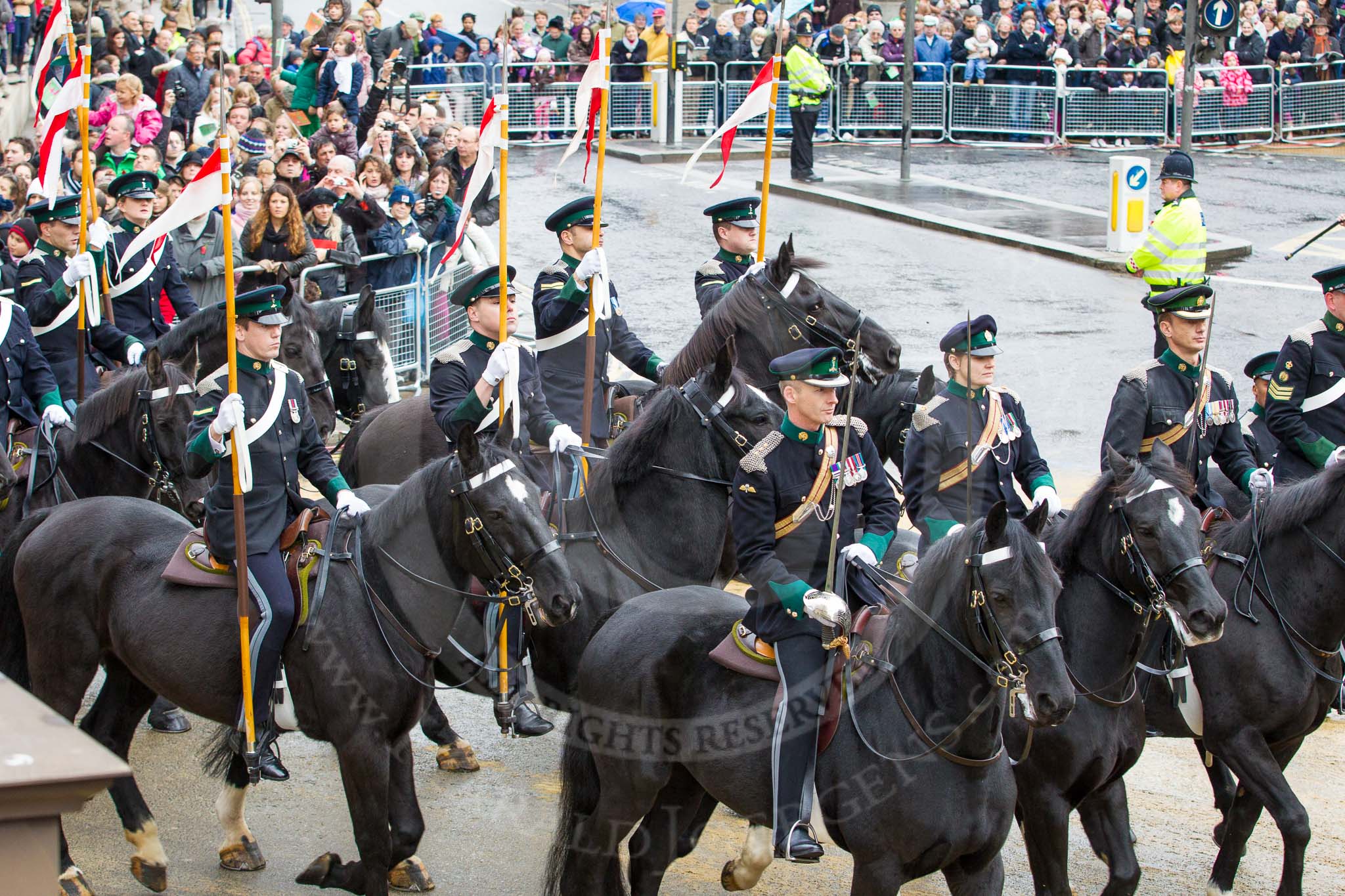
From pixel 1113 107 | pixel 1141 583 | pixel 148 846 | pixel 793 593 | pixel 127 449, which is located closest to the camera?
pixel 793 593

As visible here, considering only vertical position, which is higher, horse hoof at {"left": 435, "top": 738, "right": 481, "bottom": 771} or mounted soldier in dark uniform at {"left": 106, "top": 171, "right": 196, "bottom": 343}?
mounted soldier in dark uniform at {"left": 106, "top": 171, "right": 196, "bottom": 343}

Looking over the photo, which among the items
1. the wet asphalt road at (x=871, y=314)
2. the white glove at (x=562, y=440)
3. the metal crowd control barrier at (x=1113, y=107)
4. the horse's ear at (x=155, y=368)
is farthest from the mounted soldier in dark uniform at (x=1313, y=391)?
the metal crowd control barrier at (x=1113, y=107)

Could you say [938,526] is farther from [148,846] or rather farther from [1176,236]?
[1176,236]

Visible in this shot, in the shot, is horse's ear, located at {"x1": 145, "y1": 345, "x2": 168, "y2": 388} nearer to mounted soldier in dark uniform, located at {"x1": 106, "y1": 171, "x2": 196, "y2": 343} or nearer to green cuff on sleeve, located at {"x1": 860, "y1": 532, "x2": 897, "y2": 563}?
mounted soldier in dark uniform, located at {"x1": 106, "y1": 171, "x2": 196, "y2": 343}

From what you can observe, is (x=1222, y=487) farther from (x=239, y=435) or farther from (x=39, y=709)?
(x=39, y=709)

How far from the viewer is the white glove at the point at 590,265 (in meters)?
9.25

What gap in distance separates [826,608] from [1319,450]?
4.24 m

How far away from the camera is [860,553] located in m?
6.35

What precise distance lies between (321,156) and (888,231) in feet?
28.2

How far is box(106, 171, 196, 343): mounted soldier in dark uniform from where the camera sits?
1121cm

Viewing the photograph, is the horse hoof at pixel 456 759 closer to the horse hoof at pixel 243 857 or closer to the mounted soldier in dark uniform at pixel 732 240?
the horse hoof at pixel 243 857

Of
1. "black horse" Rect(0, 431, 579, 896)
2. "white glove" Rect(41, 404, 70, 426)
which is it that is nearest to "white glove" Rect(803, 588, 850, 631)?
"black horse" Rect(0, 431, 579, 896)

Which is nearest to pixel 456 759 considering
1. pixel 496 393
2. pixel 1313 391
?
pixel 496 393

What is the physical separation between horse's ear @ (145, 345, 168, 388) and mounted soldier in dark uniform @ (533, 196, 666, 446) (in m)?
2.17
